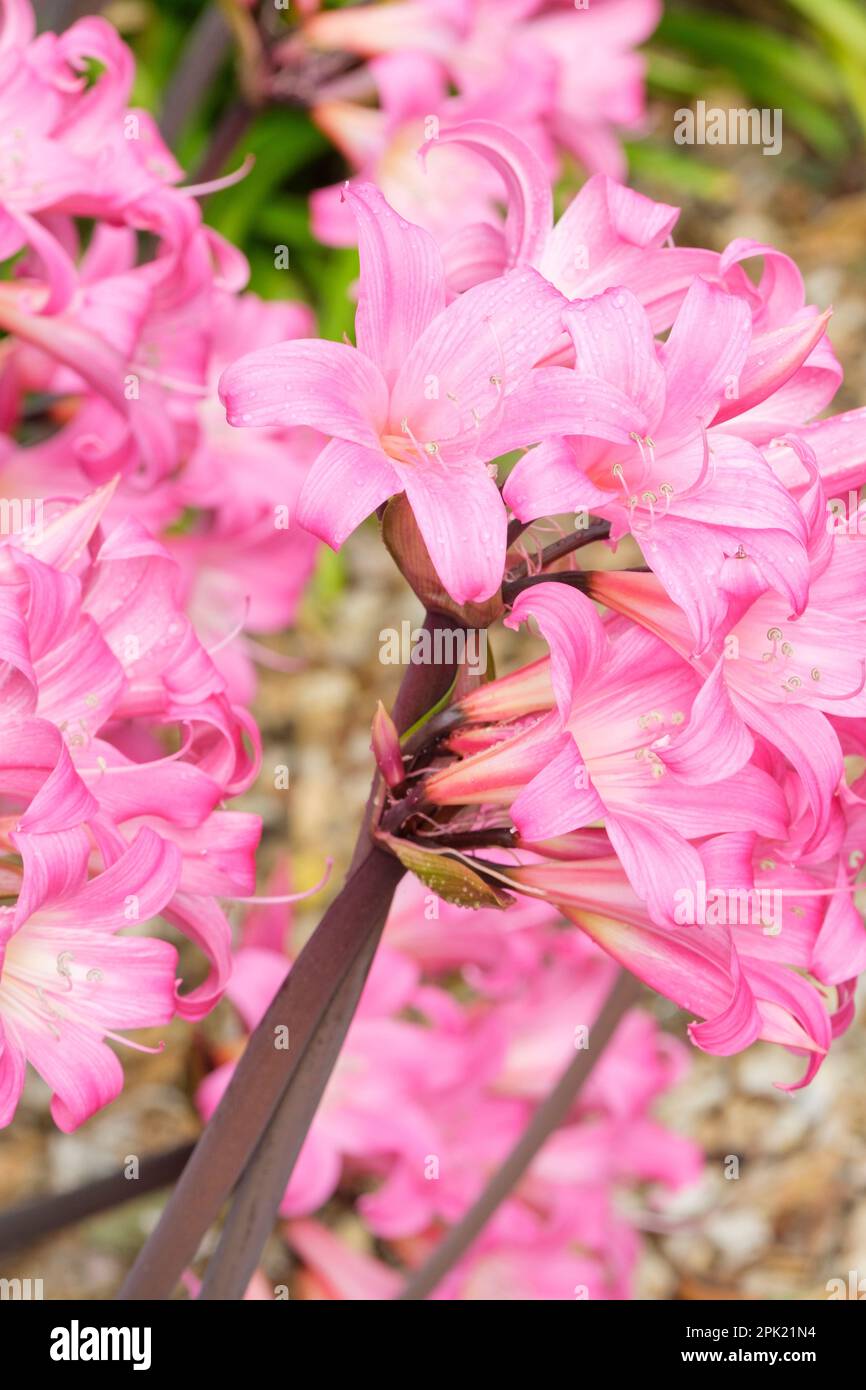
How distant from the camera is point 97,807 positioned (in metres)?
0.63

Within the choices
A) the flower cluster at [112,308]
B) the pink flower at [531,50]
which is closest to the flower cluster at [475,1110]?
the flower cluster at [112,308]

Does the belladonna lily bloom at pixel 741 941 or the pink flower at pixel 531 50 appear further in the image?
the pink flower at pixel 531 50

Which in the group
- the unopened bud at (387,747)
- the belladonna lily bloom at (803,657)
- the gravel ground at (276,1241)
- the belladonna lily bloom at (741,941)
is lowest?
the gravel ground at (276,1241)

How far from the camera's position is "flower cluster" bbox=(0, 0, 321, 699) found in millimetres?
924

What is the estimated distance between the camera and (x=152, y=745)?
0.94 metres

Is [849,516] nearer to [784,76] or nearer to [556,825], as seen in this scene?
[556,825]

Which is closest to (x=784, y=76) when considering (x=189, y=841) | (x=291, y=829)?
(x=291, y=829)

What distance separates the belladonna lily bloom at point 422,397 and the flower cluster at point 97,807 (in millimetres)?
142

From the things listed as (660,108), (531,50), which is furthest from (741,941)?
(660,108)

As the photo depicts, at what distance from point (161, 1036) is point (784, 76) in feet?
Answer: 6.22

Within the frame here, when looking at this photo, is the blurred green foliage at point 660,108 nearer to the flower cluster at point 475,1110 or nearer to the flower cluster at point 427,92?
the flower cluster at point 427,92

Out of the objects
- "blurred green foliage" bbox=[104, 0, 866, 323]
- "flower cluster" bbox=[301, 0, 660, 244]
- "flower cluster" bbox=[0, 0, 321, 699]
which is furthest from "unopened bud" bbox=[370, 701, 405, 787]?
"blurred green foliage" bbox=[104, 0, 866, 323]

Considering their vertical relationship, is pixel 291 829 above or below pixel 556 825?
below

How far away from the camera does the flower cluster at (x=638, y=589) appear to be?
1.87 ft
